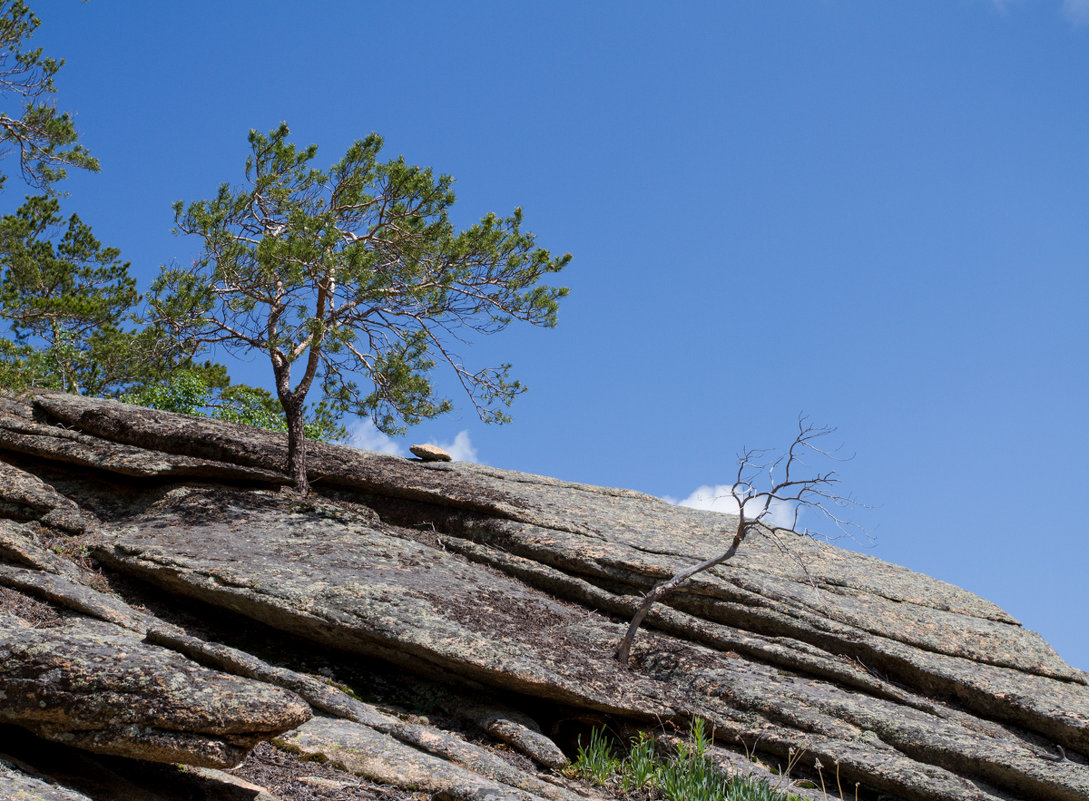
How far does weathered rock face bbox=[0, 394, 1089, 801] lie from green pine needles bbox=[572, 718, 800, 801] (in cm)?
43

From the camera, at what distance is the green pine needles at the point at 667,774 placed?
8055 millimetres

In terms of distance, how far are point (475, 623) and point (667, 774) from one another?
2.86m

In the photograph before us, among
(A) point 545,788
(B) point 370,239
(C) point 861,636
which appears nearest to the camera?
(A) point 545,788

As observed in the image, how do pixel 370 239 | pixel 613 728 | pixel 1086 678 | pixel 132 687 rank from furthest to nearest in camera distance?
pixel 370 239
pixel 1086 678
pixel 613 728
pixel 132 687

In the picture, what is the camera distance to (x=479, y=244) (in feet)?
46.8

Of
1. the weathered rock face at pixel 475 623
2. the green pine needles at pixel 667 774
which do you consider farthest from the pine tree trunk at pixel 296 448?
the green pine needles at pixel 667 774

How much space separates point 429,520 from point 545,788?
21.3ft

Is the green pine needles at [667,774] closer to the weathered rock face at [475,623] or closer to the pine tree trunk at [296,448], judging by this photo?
the weathered rock face at [475,623]

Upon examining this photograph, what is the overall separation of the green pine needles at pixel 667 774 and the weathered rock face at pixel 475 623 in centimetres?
43

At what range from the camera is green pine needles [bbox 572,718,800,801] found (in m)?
8.05

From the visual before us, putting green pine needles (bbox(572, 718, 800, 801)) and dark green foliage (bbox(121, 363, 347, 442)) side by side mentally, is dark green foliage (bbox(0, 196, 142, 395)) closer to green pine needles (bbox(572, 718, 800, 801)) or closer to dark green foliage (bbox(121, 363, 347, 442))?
dark green foliage (bbox(121, 363, 347, 442))

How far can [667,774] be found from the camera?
842 centimetres

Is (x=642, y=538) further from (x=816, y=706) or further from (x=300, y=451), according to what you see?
(x=300, y=451)

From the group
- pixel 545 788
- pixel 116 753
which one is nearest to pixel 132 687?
pixel 116 753
